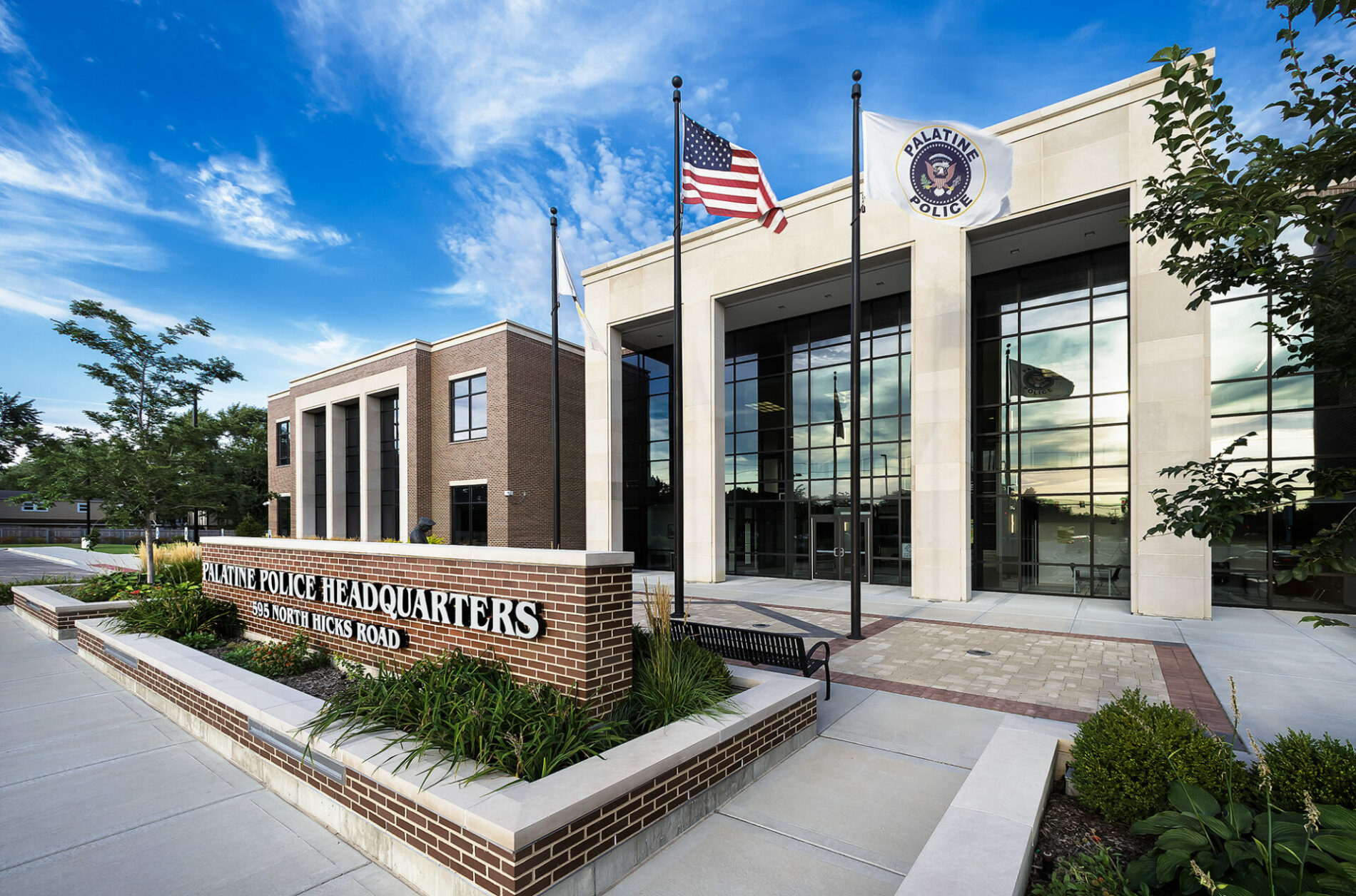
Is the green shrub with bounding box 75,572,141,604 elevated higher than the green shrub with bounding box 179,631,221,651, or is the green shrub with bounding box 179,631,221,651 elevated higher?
the green shrub with bounding box 179,631,221,651

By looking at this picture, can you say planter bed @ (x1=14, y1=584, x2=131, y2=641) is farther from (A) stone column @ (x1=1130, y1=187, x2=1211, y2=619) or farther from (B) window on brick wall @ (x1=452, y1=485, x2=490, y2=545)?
(A) stone column @ (x1=1130, y1=187, x2=1211, y2=619)

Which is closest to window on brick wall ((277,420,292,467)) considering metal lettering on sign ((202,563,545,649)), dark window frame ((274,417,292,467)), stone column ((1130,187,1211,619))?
dark window frame ((274,417,292,467))

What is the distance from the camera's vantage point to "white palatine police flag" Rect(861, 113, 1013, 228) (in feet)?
34.6

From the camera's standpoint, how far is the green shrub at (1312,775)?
3.55m

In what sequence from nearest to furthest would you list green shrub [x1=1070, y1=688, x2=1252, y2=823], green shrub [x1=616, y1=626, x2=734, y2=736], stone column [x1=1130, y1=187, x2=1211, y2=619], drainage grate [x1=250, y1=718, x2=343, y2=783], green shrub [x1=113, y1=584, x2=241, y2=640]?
green shrub [x1=1070, y1=688, x2=1252, y2=823], drainage grate [x1=250, y1=718, x2=343, y2=783], green shrub [x1=616, y1=626, x2=734, y2=736], green shrub [x1=113, y1=584, x2=241, y2=640], stone column [x1=1130, y1=187, x2=1211, y2=619]

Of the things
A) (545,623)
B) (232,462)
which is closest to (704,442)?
(545,623)

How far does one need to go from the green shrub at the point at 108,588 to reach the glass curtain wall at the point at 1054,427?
2261cm

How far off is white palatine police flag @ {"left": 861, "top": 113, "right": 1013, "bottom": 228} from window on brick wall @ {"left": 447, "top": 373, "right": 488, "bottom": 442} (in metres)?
21.5

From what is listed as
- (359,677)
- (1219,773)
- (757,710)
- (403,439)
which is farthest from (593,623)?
(403,439)

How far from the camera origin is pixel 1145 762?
4.09 metres

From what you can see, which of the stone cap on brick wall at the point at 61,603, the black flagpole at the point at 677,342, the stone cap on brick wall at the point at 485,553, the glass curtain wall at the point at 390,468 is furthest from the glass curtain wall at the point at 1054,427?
the glass curtain wall at the point at 390,468

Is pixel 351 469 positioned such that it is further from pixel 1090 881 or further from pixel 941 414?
pixel 1090 881

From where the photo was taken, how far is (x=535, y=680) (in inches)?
215

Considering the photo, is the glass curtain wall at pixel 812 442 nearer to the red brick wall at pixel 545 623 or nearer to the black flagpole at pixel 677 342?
the black flagpole at pixel 677 342
